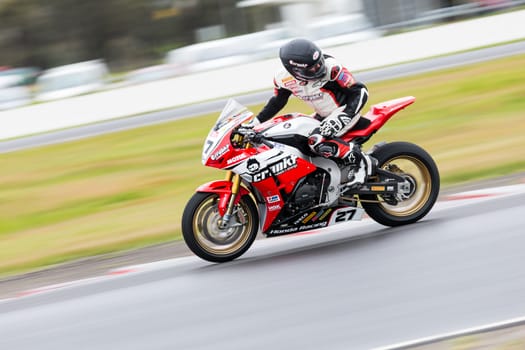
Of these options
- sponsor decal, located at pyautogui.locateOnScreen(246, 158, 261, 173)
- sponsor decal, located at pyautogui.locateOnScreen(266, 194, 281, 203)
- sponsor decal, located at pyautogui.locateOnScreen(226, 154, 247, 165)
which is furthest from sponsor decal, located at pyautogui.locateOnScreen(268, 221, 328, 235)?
sponsor decal, located at pyautogui.locateOnScreen(226, 154, 247, 165)

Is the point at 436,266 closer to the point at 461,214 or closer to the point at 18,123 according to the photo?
the point at 461,214

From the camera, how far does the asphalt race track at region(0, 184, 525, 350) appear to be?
505 centimetres

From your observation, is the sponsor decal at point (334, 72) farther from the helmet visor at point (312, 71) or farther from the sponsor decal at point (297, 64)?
the sponsor decal at point (297, 64)

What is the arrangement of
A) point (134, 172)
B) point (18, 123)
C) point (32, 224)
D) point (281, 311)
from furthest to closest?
point (18, 123) < point (134, 172) < point (32, 224) < point (281, 311)

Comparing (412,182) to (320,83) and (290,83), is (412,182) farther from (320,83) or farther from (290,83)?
(290,83)

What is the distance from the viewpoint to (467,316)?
4.94 m

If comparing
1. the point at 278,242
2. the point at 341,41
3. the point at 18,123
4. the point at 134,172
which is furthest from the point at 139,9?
the point at 278,242

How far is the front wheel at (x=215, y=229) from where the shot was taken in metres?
6.68

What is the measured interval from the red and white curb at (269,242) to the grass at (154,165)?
91cm

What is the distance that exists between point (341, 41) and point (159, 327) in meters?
19.5

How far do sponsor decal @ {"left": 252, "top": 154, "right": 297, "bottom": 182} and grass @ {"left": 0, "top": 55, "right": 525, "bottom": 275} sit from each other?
1863mm

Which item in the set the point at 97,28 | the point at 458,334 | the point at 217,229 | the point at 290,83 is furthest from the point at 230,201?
the point at 97,28

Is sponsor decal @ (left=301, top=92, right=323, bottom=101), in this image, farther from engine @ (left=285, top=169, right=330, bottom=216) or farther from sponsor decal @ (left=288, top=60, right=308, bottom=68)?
engine @ (left=285, top=169, right=330, bottom=216)

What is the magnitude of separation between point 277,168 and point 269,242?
955 millimetres
